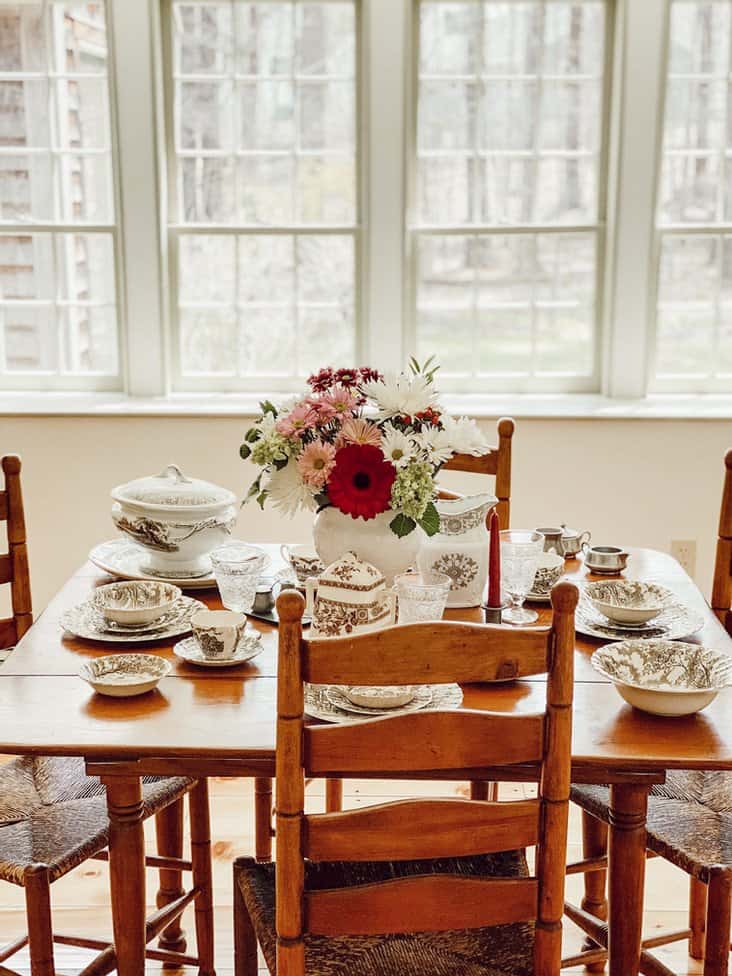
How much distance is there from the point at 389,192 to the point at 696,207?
993mm

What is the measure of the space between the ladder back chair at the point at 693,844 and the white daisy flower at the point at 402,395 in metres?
0.71

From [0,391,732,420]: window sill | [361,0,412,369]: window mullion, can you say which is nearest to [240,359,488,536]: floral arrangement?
[0,391,732,420]: window sill

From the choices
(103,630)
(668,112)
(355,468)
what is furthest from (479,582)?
(668,112)

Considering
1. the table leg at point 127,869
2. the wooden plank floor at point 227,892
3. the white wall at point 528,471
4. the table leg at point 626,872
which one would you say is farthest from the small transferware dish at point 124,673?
the white wall at point 528,471

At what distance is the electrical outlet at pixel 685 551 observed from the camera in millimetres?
3510

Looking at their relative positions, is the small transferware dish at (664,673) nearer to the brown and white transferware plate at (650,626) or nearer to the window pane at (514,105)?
the brown and white transferware plate at (650,626)

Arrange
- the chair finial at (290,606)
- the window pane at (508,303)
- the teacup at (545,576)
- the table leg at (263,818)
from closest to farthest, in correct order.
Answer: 1. the chair finial at (290,606)
2. the teacup at (545,576)
3. the table leg at (263,818)
4. the window pane at (508,303)

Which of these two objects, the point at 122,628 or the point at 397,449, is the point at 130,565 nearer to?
the point at 122,628

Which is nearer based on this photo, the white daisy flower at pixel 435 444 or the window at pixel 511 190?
the white daisy flower at pixel 435 444

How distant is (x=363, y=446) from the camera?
5.75ft

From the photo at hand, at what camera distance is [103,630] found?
1868 millimetres

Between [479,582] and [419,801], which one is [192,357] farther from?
[419,801]

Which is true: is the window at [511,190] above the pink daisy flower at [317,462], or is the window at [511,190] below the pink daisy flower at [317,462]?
above

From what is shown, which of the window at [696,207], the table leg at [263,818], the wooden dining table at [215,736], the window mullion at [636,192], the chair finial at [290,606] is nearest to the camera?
the chair finial at [290,606]
